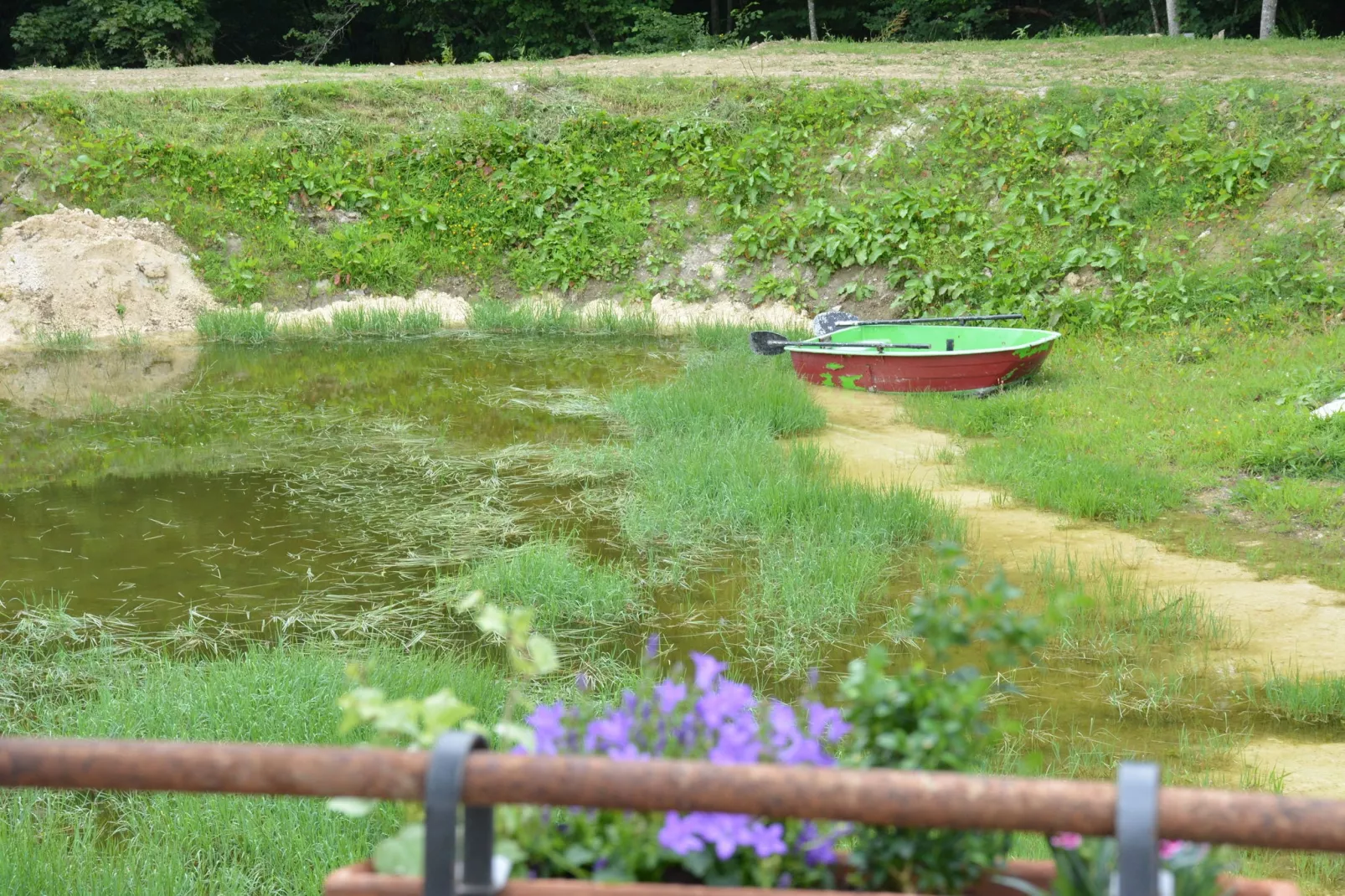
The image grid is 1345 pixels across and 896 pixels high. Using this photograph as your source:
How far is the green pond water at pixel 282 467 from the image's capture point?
675 centimetres

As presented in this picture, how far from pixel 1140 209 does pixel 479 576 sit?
1064cm

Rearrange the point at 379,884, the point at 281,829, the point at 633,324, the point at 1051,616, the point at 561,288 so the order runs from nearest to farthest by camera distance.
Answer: the point at 379,884, the point at 1051,616, the point at 281,829, the point at 633,324, the point at 561,288

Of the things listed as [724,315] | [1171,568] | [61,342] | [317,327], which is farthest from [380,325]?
[1171,568]

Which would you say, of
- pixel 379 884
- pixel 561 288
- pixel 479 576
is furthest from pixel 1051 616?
pixel 561 288

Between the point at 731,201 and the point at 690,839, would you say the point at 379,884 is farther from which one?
the point at 731,201

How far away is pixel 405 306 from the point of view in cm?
1602

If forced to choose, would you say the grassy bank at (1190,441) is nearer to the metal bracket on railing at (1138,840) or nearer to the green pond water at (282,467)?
the green pond water at (282,467)

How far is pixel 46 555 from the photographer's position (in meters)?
7.11

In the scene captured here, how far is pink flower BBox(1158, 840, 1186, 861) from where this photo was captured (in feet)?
4.95

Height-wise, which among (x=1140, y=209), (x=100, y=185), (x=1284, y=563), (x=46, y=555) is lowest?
(x=1284, y=563)

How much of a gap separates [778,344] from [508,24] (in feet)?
63.4

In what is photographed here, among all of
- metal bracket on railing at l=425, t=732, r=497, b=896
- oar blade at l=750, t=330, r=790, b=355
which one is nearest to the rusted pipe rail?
metal bracket on railing at l=425, t=732, r=497, b=896

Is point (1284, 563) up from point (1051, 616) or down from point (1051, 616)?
down

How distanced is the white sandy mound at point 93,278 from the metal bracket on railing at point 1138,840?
1551 cm
